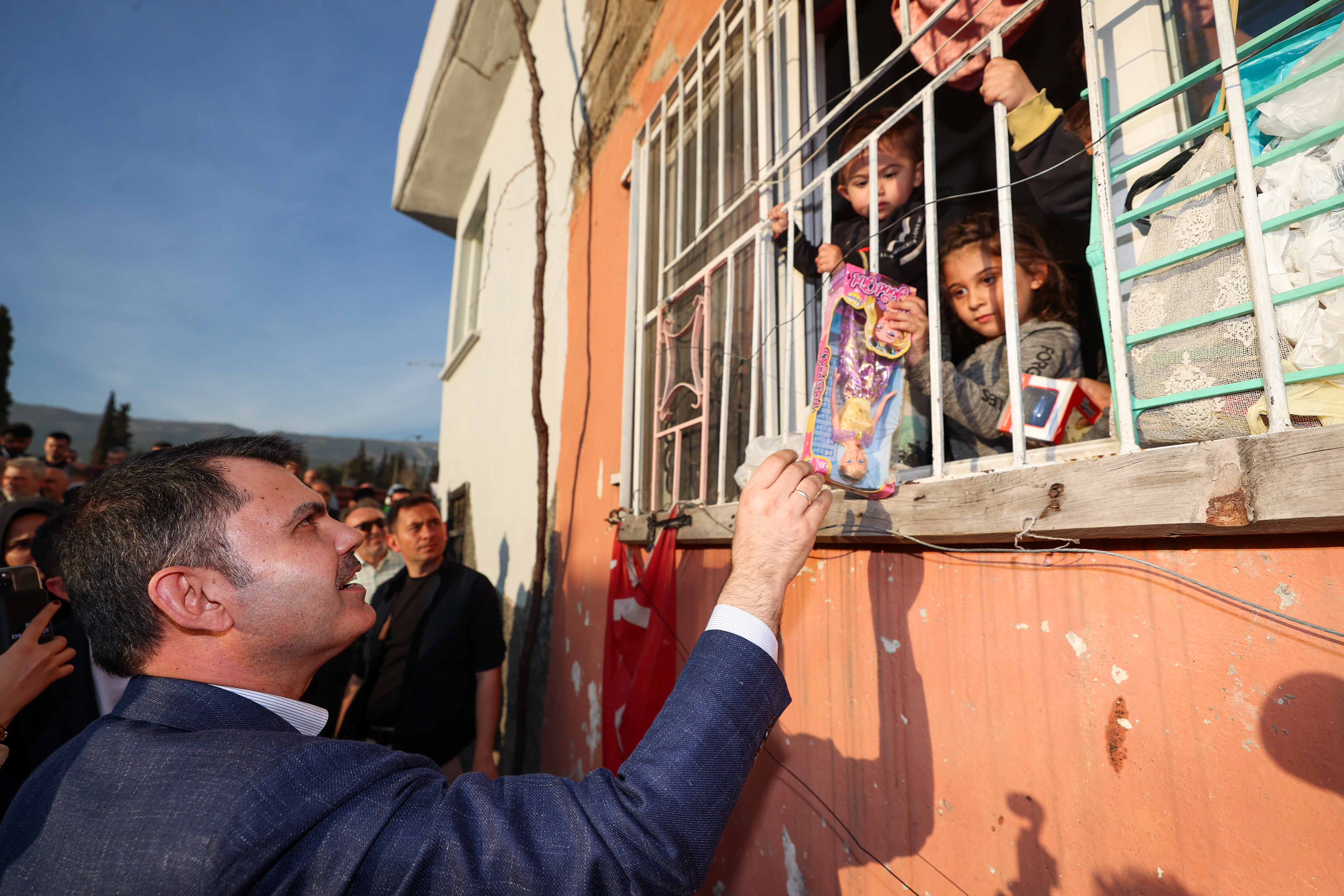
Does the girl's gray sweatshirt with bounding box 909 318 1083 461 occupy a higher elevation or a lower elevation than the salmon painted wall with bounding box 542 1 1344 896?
higher

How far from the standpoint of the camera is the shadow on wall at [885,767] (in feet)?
4.02

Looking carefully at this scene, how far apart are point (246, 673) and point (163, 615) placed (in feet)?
0.57

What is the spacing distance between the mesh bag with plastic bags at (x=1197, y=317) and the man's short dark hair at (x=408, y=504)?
3081mm

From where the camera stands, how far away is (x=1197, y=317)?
3.02ft

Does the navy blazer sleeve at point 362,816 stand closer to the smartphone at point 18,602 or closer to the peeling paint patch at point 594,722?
the smartphone at point 18,602

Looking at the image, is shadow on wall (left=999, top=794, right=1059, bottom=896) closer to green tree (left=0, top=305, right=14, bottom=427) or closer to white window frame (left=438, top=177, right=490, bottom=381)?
white window frame (left=438, top=177, right=490, bottom=381)

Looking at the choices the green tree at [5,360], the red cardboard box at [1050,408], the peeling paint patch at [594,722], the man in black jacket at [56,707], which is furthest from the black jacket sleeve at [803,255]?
the green tree at [5,360]

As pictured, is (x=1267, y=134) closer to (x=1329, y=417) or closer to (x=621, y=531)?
(x=1329, y=417)

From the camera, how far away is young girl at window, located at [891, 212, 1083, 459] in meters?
1.40

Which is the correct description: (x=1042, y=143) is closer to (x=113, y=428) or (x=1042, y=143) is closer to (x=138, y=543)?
(x=138, y=543)

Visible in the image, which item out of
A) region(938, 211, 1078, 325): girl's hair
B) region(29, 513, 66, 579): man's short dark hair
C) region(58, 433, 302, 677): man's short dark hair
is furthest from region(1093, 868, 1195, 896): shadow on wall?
region(29, 513, 66, 579): man's short dark hair

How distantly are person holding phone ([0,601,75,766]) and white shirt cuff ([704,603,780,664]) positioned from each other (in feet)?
5.81

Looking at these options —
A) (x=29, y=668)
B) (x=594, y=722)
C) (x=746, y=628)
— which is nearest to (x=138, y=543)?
(x=29, y=668)

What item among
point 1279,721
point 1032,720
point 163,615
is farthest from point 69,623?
point 1279,721
